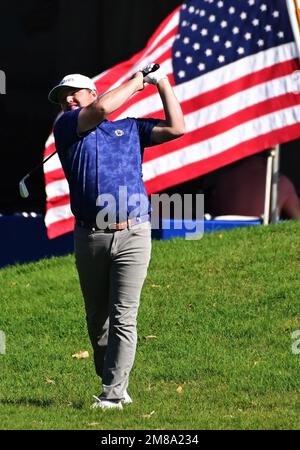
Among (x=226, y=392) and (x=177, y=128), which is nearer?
(x=177, y=128)

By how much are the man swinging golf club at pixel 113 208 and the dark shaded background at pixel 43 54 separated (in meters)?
6.91

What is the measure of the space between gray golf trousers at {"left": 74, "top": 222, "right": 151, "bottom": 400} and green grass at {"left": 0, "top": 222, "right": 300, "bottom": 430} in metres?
0.23

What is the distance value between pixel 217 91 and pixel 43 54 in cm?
359

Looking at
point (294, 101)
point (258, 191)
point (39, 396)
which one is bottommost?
point (39, 396)

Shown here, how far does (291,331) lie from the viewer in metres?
8.41

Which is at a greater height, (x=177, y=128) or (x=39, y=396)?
(x=177, y=128)

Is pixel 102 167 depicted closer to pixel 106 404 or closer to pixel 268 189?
pixel 106 404

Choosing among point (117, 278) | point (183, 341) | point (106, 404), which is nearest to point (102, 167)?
point (117, 278)

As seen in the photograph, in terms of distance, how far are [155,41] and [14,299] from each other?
9.61 ft

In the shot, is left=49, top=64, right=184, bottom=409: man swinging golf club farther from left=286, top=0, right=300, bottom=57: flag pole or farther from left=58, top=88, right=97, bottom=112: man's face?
left=286, top=0, right=300, bottom=57: flag pole

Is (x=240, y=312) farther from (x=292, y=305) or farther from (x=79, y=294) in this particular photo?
(x=79, y=294)

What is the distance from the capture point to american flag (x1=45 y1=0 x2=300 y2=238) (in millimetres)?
10945

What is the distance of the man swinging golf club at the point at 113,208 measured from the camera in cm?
664

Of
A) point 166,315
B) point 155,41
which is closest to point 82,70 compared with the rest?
point 155,41
